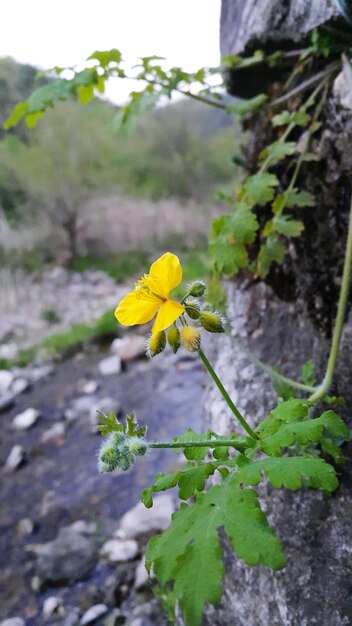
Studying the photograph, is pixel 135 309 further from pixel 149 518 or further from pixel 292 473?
pixel 149 518

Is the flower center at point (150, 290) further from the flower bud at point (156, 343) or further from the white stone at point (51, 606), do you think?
the white stone at point (51, 606)

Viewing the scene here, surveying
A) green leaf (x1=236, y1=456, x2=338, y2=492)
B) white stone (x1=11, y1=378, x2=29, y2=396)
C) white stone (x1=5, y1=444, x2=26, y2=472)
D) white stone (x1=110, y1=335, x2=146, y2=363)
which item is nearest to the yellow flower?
green leaf (x1=236, y1=456, x2=338, y2=492)

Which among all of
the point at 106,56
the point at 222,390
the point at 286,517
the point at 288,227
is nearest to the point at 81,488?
the point at 286,517

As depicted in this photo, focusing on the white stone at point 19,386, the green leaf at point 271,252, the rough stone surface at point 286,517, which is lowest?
the white stone at point 19,386

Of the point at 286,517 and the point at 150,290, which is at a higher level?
the point at 150,290

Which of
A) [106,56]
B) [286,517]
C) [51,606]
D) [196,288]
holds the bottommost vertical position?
[51,606]

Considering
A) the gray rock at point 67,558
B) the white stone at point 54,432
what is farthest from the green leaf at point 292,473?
the white stone at point 54,432

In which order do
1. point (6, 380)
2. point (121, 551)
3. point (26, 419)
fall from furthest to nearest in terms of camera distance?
point (6, 380), point (26, 419), point (121, 551)

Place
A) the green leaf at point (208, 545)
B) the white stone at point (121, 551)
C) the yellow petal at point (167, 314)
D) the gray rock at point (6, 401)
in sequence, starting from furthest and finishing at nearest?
the gray rock at point (6, 401), the white stone at point (121, 551), the yellow petal at point (167, 314), the green leaf at point (208, 545)
